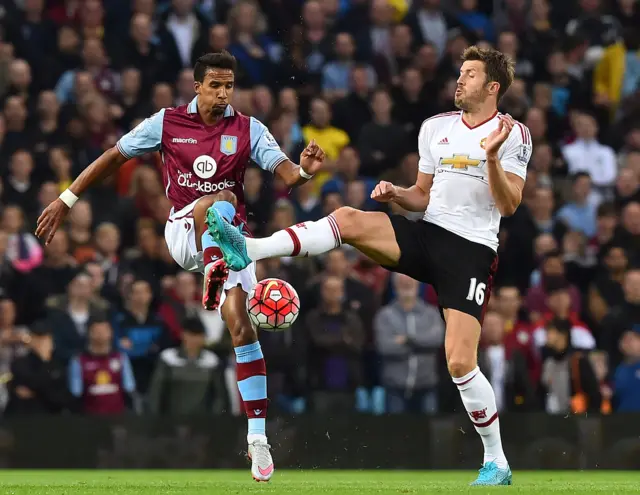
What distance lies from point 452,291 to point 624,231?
278 inches

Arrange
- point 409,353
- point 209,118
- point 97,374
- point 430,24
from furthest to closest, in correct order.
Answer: point 430,24 → point 409,353 → point 97,374 → point 209,118

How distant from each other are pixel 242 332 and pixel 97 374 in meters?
4.18

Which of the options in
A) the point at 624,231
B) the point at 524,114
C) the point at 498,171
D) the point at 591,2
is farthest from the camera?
the point at 591,2

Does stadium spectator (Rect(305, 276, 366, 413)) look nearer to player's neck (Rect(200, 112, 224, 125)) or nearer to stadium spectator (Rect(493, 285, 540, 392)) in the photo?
stadium spectator (Rect(493, 285, 540, 392))

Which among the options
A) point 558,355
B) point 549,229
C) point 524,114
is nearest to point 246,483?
point 558,355

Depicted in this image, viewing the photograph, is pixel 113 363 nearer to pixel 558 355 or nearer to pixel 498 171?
pixel 558 355

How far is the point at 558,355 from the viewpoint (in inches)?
579

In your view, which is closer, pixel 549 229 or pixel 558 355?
pixel 558 355

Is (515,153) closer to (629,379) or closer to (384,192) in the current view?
(384,192)

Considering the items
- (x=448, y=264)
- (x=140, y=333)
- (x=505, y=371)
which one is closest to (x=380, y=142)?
(x=505, y=371)

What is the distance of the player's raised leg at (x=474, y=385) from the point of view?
978 cm

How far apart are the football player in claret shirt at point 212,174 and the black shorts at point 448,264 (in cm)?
82

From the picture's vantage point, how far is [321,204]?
1592cm

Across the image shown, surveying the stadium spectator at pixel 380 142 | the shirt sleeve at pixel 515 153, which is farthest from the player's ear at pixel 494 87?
the stadium spectator at pixel 380 142
